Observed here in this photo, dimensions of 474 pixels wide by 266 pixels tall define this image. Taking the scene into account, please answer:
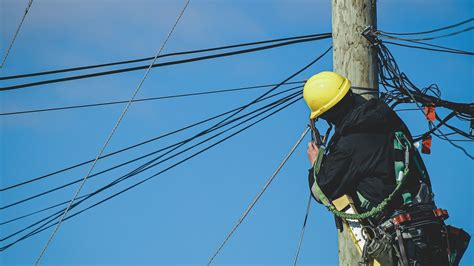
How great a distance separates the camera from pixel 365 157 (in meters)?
7.26

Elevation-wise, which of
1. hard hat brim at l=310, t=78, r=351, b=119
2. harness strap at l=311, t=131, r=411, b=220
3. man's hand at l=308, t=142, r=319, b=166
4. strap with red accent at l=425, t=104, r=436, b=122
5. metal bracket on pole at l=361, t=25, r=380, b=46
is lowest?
harness strap at l=311, t=131, r=411, b=220

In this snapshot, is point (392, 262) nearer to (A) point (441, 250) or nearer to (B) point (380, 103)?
(A) point (441, 250)

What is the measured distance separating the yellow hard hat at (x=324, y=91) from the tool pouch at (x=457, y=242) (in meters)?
1.40

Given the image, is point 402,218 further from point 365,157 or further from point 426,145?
point 426,145

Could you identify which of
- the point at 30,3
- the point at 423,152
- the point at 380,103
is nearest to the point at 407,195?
the point at 380,103

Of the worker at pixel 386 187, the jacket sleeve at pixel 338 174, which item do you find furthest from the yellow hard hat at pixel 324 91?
the jacket sleeve at pixel 338 174

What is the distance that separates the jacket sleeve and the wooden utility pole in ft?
4.08

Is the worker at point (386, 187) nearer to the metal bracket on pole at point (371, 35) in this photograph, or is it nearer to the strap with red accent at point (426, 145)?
the strap with red accent at point (426, 145)

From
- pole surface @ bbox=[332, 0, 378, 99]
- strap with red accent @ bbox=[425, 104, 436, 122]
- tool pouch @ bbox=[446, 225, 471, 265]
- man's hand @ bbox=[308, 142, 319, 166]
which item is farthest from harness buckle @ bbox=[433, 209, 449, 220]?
strap with red accent @ bbox=[425, 104, 436, 122]

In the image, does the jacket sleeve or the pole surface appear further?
the pole surface

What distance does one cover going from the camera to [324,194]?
746 centimetres

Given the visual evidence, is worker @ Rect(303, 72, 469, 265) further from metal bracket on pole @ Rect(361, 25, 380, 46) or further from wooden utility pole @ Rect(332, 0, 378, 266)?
metal bracket on pole @ Rect(361, 25, 380, 46)

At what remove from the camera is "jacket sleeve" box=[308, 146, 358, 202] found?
729 centimetres

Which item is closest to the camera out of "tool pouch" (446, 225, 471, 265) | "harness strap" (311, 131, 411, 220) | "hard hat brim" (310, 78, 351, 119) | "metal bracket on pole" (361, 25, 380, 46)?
"harness strap" (311, 131, 411, 220)
